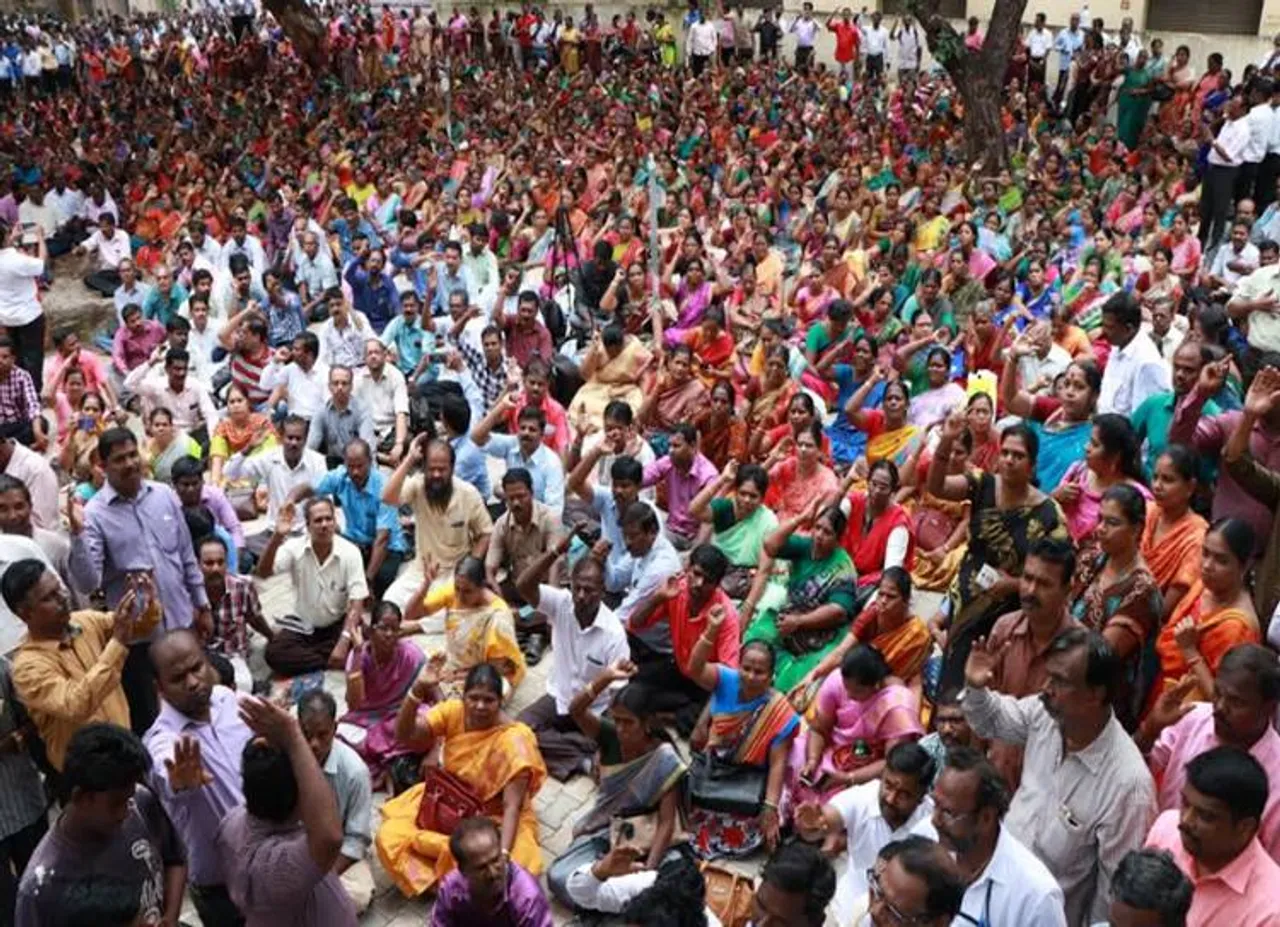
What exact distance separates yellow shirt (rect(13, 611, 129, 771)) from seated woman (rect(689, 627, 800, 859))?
6.86 ft

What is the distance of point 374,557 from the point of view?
6.66 meters

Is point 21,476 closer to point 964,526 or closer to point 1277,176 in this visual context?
point 964,526

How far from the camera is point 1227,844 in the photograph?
2820mm

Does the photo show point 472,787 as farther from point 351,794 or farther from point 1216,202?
point 1216,202

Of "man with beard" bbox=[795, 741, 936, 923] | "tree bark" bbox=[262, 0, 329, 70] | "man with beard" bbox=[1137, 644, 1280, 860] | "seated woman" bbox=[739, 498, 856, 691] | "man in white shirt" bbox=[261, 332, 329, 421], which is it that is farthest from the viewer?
"tree bark" bbox=[262, 0, 329, 70]

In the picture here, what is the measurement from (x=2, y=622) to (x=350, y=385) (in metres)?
3.47

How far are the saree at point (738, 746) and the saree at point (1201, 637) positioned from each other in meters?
1.33

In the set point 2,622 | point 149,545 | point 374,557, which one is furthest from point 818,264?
point 2,622

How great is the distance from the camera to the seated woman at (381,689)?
5.18m

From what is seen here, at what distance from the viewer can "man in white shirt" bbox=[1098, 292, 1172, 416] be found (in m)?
5.84

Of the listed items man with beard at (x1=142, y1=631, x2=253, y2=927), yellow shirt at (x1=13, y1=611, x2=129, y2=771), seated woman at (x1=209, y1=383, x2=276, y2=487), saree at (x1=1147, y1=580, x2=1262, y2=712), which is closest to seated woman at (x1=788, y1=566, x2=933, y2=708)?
saree at (x1=1147, y1=580, x2=1262, y2=712)

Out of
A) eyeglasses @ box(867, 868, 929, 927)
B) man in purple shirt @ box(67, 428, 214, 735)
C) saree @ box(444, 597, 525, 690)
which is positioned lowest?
saree @ box(444, 597, 525, 690)

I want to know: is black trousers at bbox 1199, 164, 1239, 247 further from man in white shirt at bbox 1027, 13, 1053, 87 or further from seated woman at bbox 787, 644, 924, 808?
seated woman at bbox 787, 644, 924, 808

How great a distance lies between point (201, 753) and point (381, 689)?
161cm
